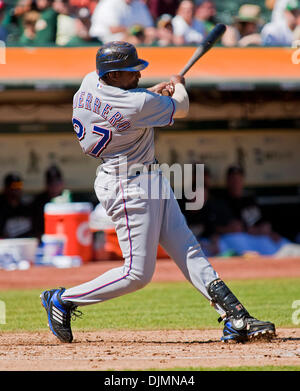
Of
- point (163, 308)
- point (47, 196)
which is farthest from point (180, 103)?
point (47, 196)

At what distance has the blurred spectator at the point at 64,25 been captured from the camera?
9.86 meters

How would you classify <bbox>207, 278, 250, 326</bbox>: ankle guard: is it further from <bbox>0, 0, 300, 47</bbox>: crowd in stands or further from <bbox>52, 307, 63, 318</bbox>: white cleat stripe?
<bbox>0, 0, 300, 47</bbox>: crowd in stands

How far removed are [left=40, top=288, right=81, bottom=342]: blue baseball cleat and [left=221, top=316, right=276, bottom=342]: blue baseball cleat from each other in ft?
3.12

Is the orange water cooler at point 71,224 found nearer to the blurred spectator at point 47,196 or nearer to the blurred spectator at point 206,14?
the blurred spectator at point 47,196

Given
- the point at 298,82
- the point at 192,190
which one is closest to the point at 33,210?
the point at 192,190

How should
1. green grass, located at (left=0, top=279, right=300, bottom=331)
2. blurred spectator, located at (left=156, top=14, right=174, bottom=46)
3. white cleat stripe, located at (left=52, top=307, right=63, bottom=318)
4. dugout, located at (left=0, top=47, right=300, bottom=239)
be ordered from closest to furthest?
white cleat stripe, located at (left=52, top=307, right=63, bottom=318) < green grass, located at (left=0, top=279, right=300, bottom=331) < dugout, located at (left=0, top=47, right=300, bottom=239) < blurred spectator, located at (left=156, top=14, right=174, bottom=46)

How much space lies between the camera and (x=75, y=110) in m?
4.41

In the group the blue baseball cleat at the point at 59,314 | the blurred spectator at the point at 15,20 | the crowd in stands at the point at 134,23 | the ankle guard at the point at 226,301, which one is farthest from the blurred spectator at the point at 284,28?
the blue baseball cleat at the point at 59,314

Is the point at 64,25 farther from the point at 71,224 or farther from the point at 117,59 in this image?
the point at 117,59

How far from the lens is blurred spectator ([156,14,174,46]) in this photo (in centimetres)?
1008

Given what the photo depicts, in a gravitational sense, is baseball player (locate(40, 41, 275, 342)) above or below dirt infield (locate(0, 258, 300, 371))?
above

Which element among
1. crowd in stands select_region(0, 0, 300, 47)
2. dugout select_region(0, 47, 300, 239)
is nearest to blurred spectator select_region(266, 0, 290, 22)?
crowd in stands select_region(0, 0, 300, 47)

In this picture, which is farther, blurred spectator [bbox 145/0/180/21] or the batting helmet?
blurred spectator [bbox 145/0/180/21]

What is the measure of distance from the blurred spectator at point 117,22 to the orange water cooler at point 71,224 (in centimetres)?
223
